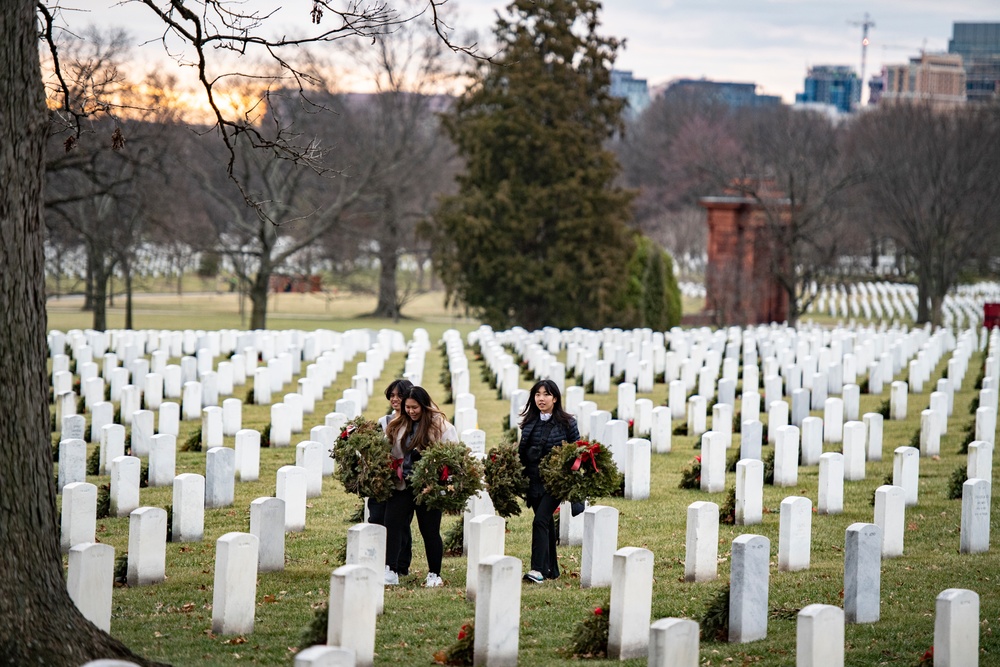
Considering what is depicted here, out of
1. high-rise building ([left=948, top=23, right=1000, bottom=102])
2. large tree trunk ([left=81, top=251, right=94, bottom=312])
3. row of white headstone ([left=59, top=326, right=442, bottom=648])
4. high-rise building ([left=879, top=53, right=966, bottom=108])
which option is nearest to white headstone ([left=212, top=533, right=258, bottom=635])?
row of white headstone ([left=59, top=326, right=442, bottom=648])

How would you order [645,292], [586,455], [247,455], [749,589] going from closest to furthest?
1. [749,589]
2. [586,455]
3. [247,455]
4. [645,292]

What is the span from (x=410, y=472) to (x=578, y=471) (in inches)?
46.2

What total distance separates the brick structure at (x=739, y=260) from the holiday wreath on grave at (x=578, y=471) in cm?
3062

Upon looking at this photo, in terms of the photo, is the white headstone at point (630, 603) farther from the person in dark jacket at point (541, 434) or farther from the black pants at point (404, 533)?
the black pants at point (404, 533)

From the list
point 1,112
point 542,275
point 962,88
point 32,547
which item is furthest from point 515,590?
point 962,88

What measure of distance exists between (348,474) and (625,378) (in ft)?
46.0

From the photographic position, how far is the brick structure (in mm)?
39219

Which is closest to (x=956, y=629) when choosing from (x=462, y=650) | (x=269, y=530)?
(x=462, y=650)

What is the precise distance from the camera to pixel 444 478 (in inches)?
324

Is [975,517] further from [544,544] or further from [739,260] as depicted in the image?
[739,260]

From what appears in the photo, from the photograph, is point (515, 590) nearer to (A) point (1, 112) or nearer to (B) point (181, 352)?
(A) point (1, 112)

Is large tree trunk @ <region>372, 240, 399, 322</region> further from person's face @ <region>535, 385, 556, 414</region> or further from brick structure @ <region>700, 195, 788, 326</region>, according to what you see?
person's face @ <region>535, 385, 556, 414</region>

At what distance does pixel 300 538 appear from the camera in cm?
1016

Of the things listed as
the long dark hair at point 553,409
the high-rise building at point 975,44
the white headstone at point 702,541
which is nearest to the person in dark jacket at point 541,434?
the long dark hair at point 553,409
